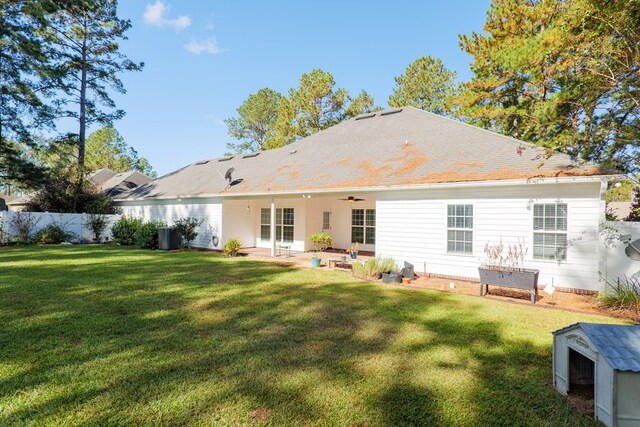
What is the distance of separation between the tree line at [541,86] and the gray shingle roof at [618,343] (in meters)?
6.89

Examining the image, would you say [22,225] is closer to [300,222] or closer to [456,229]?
→ [300,222]

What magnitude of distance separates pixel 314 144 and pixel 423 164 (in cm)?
788

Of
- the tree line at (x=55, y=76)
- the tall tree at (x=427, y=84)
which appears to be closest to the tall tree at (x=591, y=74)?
the tall tree at (x=427, y=84)

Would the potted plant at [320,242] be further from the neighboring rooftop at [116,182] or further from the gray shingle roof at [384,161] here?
the neighboring rooftop at [116,182]

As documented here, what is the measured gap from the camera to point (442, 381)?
11.7 ft

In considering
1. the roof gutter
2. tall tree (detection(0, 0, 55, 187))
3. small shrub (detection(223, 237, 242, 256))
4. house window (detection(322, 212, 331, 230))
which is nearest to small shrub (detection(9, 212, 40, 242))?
tall tree (detection(0, 0, 55, 187))

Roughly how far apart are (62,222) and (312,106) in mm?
20373

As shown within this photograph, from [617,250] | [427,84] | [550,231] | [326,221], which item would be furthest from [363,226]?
[427,84]

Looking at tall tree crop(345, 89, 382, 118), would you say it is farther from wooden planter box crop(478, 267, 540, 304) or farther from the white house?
wooden planter box crop(478, 267, 540, 304)

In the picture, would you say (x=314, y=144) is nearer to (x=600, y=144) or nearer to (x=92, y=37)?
(x=600, y=144)

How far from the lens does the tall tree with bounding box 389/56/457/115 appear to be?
26672 mm

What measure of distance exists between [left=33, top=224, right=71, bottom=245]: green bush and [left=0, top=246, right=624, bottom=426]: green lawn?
13.0m

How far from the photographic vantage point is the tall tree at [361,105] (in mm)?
28953

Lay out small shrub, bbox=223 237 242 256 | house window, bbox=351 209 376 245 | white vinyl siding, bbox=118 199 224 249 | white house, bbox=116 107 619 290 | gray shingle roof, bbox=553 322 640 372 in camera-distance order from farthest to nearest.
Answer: white vinyl siding, bbox=118 199 224 249 → house window, bbox=351 209 376 245 → small shrub, bbox=223 237 242 256 → white house, bbox=116 107 619 290 → gray shingle roof, bbox=553 322 640 372
